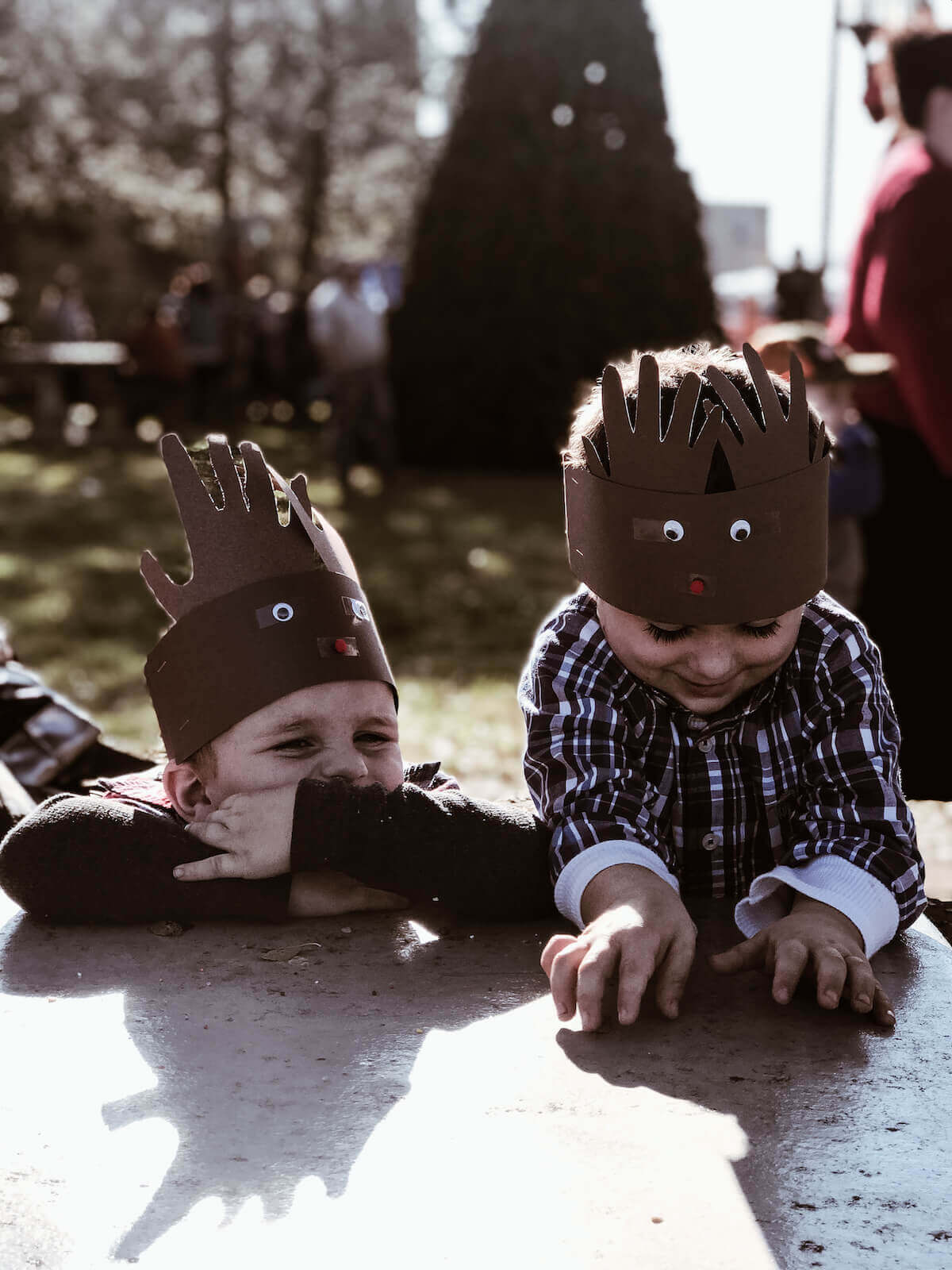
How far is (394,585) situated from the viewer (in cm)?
843

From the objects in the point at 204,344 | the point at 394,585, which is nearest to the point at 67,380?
the point at 204,344

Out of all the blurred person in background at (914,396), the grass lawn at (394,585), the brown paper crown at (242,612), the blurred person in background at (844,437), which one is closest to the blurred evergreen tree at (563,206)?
the grass lawn at (394,585)

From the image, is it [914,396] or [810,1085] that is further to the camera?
[914,396]

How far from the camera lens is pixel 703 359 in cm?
209

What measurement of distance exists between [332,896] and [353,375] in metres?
10.5

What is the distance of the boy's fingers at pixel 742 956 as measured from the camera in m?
1.81

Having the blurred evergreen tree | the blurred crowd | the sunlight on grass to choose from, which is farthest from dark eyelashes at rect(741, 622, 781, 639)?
the blurred evergreen tree

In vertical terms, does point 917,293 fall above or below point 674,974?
above

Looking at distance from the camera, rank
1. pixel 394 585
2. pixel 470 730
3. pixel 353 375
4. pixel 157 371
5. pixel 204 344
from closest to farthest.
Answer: pixel 470 730
pixel 394 585
pixel 353 375
pixel 157 371
pixel 204 344

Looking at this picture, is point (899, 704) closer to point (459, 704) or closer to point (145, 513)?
point (459, 704)

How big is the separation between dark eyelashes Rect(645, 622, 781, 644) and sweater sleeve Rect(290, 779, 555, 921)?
1.23ft

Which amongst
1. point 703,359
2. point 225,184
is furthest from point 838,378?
point 225,184

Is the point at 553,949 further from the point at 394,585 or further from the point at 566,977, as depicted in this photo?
the point at 394,585

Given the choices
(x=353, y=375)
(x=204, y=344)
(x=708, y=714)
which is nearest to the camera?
(x=708, y=714)
